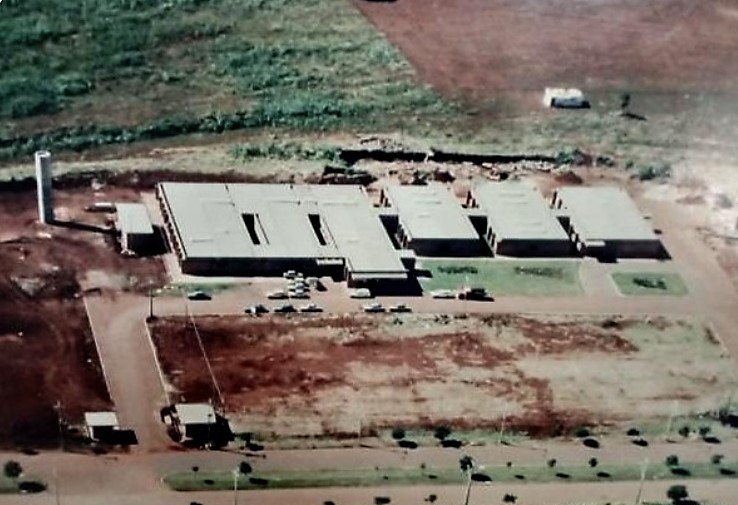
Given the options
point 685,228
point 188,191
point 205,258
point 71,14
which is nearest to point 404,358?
point 205,258

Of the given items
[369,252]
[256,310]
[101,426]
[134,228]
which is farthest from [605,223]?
[101,426]

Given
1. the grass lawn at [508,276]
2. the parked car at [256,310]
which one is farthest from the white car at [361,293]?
the parked car at [256,310]

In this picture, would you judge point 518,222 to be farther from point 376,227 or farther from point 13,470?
point 13,470

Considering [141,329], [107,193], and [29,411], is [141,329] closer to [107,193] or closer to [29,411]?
[29,411]

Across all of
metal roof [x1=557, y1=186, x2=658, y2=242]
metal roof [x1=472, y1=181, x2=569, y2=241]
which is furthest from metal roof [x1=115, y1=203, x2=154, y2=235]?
metal roof [x1=557, y1=186, x2=658, y2=242]

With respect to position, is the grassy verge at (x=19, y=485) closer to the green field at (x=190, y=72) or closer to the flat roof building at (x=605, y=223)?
the green field at (x=190, y=72)
